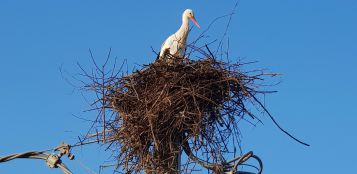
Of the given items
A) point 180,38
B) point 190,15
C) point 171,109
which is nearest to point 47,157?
point 171,109

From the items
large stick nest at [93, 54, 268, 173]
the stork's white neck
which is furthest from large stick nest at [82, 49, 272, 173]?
the stork's white neck

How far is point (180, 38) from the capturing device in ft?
25.0

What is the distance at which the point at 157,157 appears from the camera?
4.62 meters

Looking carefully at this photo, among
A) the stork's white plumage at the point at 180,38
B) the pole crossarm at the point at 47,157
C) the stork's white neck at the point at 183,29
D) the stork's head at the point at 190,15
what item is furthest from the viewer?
the stork's head at the point at 190,15

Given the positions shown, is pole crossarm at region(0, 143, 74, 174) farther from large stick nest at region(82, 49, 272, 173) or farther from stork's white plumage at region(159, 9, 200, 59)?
stork's white plumage at region(159, 9, 200, 59)

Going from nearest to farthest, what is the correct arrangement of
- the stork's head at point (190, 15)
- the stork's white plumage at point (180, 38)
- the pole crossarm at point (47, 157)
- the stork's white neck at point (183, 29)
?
1. the pole crossarm at point (47, 157)
2. the stork's white plumage at point (180, 38)
3. the stork's white neck at point (183, 29)
4. the stork's head at point (190, 15)

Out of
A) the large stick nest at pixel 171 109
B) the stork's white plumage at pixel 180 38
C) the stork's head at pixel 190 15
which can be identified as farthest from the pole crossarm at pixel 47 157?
the stork's head at pixel 190 15

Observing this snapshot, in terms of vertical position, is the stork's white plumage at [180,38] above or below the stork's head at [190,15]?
below

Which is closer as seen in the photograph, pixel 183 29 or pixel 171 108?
pixel 171 108

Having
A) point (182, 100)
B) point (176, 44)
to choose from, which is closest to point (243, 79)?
point (182, 100)

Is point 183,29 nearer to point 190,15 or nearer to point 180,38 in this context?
point 180,38

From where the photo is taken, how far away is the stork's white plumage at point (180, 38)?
23.7 ft

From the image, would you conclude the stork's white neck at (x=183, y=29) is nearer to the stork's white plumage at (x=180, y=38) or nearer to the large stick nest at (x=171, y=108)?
the stork's white plumage at (x=180, y=38)

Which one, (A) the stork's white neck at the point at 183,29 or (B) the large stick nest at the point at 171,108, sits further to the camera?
(A) the stork's white neck at the point at 183,29
